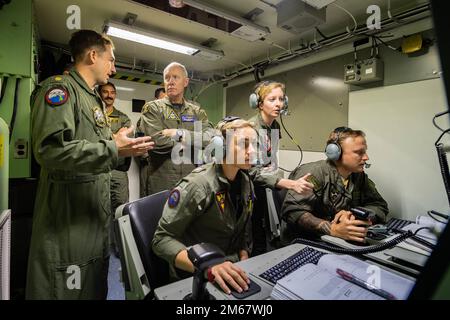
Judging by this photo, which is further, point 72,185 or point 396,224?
point 396,224

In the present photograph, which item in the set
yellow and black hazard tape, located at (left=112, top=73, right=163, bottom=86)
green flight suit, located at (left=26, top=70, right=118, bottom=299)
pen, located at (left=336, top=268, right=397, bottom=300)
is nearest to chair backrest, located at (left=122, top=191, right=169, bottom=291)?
green flight suit, located at (left=26, top=70, right=118, bottom=299)

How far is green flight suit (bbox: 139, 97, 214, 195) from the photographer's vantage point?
88.7 inches

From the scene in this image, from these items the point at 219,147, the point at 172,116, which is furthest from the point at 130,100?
the point at 219,147

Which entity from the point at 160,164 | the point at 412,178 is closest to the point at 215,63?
the point at 160,164

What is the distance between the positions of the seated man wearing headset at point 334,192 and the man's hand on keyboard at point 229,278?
0.84m

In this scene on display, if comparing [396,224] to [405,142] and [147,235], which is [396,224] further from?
[147,235]

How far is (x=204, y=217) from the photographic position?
1159mm

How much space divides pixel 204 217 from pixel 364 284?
2.23 feet

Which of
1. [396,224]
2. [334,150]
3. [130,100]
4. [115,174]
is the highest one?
[130,100]

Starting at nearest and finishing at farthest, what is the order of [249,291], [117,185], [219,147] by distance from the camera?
[249,291] < [219,147] < [117,185]

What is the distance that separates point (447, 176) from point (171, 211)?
175 centimetres

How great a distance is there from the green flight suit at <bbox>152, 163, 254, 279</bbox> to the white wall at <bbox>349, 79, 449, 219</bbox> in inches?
69.7

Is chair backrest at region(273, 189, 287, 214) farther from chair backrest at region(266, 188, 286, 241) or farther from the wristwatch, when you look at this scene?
the wristwatch
